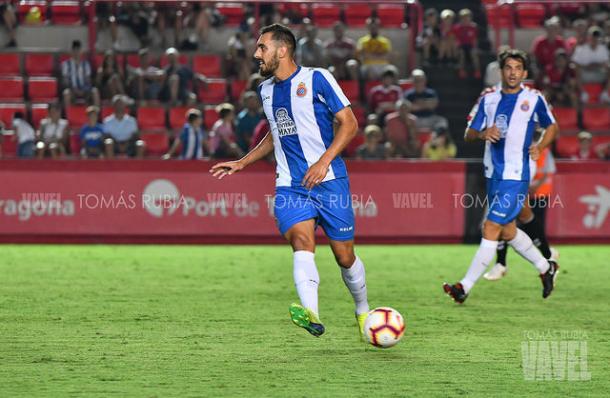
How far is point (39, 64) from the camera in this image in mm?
21422

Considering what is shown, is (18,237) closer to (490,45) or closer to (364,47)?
(364,47)

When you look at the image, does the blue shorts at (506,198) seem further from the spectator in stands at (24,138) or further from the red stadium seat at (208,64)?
the red stadium seat at (208,64)

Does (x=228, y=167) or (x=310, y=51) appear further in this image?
(x=310, y=51)

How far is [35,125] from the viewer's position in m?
20.2

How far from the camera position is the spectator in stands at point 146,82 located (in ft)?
66.2

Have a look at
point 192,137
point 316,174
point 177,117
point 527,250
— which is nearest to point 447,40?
point 177,117

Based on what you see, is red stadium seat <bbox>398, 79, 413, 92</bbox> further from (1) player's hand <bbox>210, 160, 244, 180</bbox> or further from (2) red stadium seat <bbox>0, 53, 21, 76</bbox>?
(1) player's hand <bbox>210, 160, 244, 180</bbox>

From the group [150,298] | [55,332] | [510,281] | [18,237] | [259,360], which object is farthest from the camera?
[18,237]

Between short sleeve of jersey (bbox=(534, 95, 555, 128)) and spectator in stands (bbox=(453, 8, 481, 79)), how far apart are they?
35.1 ft

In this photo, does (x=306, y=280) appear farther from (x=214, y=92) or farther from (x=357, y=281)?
(x=214, y=92)

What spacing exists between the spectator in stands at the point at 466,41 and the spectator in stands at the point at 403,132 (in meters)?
3.16

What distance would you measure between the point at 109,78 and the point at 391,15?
588cm

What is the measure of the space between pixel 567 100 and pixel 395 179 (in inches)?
220

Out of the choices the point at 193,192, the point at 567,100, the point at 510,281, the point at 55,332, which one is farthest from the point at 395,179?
the point at 55,332
